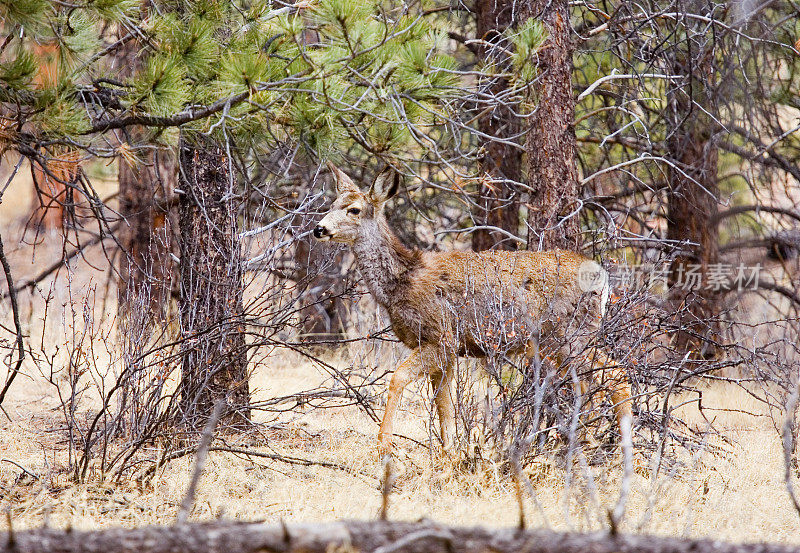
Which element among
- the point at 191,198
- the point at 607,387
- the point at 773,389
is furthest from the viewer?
the point at 773,389

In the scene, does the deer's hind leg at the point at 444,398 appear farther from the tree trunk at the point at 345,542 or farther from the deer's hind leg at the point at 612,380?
the tree trunk at the point at 345,542

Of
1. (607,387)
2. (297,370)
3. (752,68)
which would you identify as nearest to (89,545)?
(607,387)

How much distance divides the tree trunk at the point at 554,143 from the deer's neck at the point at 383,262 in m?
1.42

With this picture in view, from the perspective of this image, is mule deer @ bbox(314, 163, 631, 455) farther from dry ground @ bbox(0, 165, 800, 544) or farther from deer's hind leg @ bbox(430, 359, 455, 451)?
dry ground @ bbox(0, 165, 800, 544)

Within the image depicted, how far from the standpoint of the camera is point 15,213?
27219mm

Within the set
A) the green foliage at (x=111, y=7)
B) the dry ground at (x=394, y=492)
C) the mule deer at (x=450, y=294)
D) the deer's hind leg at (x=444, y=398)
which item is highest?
the green foliage at (x=111, y=7)

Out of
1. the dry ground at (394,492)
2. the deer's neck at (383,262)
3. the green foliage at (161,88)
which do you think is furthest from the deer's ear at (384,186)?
the green foliage at (161,88)

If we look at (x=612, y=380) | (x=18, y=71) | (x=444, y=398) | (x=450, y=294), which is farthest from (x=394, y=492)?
(x=18, y=71)

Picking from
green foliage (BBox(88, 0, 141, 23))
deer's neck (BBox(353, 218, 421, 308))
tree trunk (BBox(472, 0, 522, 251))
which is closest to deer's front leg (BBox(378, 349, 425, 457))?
deer's neck (BBox(353, 218, 421, 308))

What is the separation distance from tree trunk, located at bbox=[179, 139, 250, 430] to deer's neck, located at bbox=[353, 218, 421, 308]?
110 cm

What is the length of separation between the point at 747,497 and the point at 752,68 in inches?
309

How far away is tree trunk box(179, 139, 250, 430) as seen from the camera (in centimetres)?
714

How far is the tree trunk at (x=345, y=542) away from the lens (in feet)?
9.94

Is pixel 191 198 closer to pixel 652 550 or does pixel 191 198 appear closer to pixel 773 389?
pixel 652 550
